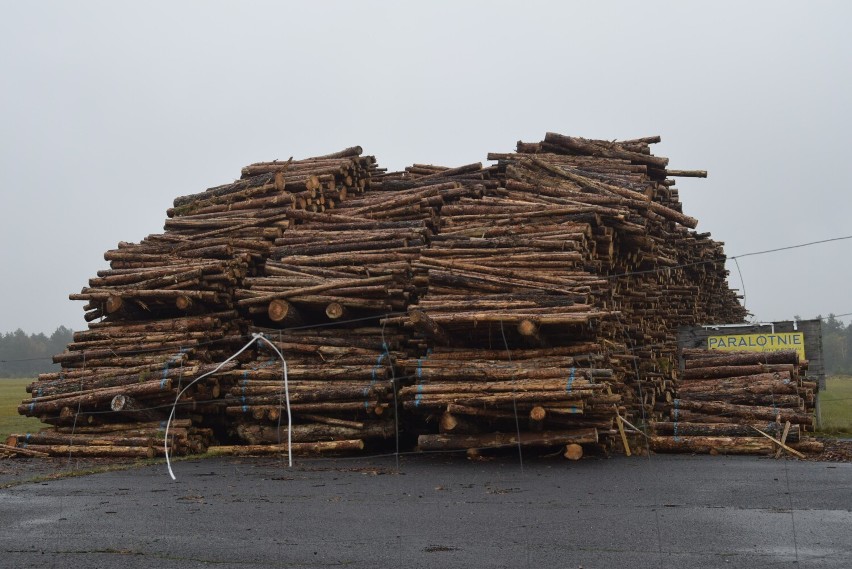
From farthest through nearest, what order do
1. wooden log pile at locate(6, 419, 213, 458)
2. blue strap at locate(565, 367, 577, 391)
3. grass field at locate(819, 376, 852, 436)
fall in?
1. grass field at locate(819, 376, 852, 436)
2. wooden log pile at locate(6, 419, 213, 458)
3. blue strap at locate(565, 367, 577, 391)

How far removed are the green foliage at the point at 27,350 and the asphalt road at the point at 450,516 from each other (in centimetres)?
8306

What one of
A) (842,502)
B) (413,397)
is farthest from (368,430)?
(842,502)

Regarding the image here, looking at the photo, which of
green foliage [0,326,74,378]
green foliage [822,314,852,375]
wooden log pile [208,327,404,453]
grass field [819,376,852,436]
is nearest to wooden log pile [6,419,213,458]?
wooden log pile [208,327,404,453]

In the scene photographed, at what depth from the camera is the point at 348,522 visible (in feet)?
31.4

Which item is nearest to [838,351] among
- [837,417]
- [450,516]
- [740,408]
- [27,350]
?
[837,417]

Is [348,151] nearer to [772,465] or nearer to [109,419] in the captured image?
[109,419]

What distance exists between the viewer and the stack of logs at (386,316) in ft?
48.8

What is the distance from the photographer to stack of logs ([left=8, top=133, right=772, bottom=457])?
14.9 meters

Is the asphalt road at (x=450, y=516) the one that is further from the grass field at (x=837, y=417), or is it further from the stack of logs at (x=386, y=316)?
the grass field at (x=837, y=417)

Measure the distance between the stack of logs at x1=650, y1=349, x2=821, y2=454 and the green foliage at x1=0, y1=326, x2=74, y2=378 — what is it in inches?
3234

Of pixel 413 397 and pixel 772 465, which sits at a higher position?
pixel 413 397

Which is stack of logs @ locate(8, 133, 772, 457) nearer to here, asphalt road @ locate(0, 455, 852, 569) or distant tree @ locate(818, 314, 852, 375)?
asphalt road @ locate(0, 455, 852, 569)

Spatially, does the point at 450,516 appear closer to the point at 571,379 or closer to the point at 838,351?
the point at 571,379

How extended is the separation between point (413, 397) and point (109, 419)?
20.5 ft
